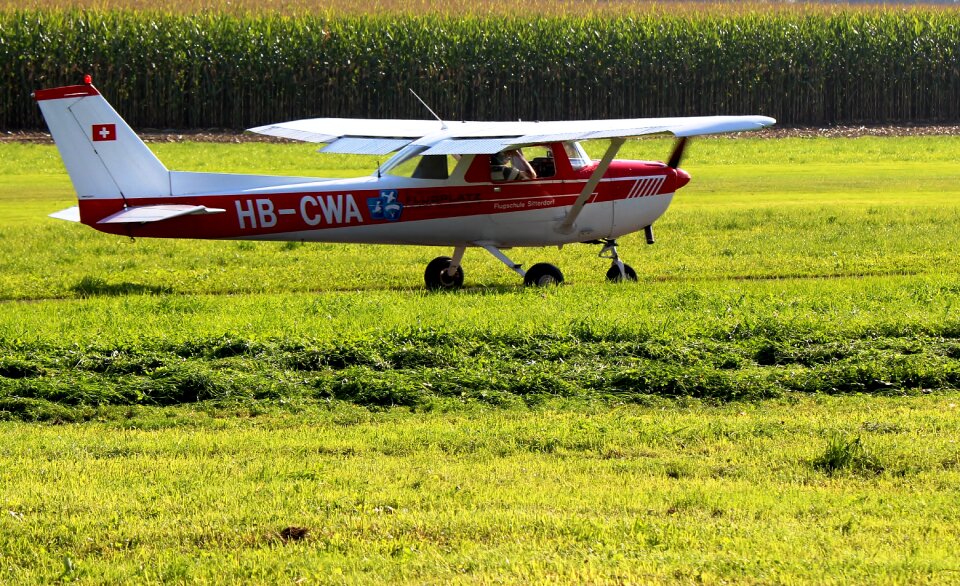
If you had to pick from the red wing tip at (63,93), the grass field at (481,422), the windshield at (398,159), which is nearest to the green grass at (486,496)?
the grass field at (481,422)

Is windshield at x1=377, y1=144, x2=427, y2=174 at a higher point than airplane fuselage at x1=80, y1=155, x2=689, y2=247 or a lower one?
higher

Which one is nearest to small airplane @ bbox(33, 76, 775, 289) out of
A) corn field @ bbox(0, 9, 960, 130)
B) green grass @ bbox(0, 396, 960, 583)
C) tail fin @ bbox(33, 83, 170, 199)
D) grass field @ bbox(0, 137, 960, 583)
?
tail fin @ bbox(33, 83, 170, 199)

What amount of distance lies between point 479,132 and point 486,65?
31.4 meters

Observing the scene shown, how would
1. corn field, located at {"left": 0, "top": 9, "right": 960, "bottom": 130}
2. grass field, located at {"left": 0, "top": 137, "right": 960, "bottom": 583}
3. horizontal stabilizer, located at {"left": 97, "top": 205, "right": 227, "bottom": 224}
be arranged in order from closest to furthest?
1. grass field, located at {"left": 0, "top": 137, "right": 960, "bottom": 583}
2. horizontal stabilizer, located at {"left": 97, "top": 205, "right": 227, "bottom": 224}
3. corn field, located at {"left": 0, "top": 9, "right": 960, "bottom": 130}

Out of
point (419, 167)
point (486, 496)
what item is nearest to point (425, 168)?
point (419, 167)

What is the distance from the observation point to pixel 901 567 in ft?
17.8

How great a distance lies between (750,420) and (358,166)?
79.7 feet

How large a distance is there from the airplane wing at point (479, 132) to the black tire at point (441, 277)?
1.49 m

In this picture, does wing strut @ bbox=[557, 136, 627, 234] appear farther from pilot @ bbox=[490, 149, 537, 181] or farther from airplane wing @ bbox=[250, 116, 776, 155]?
pilot @ bbox=[490, 149, 537, 181]

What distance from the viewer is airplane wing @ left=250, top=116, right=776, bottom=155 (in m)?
14.3

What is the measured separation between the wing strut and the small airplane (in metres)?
0.01

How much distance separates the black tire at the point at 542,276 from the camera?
14.9m

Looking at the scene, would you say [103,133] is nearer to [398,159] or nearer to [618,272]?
[398,159]

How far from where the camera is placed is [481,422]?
865 centimetres
